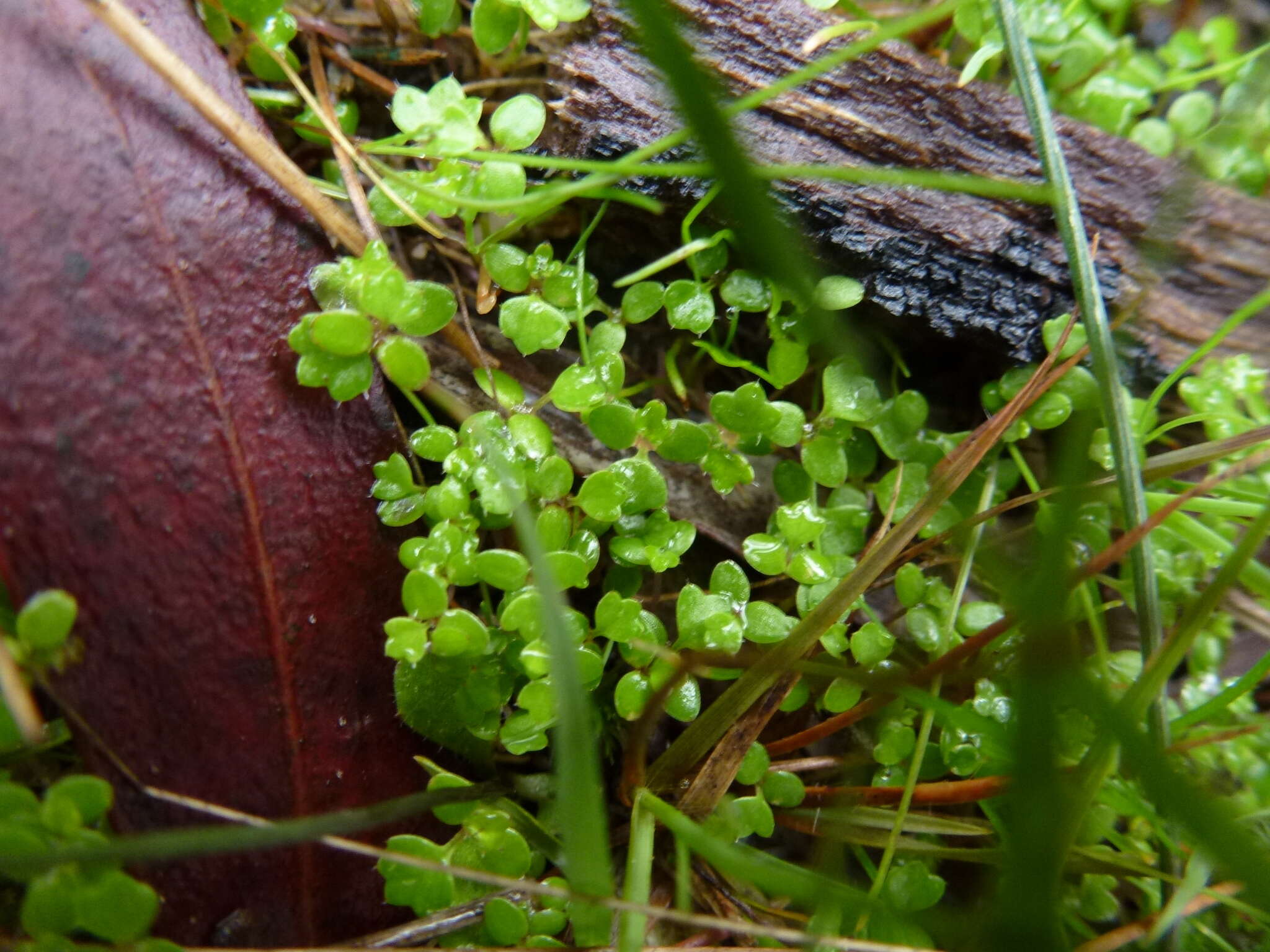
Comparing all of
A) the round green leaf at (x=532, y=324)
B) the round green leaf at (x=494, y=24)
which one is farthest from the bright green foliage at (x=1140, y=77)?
the round green leaf at (x=532, y=324)

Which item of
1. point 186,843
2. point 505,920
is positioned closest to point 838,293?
point 505,920

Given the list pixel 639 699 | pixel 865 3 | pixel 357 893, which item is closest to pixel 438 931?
pixel 357 893

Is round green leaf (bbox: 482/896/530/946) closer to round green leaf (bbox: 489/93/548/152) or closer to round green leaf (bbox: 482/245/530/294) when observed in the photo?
round green leaf (bbox: 482/245/530/294)

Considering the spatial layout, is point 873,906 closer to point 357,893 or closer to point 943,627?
point 943,627

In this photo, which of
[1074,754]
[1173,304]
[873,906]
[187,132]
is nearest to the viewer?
[873,906]

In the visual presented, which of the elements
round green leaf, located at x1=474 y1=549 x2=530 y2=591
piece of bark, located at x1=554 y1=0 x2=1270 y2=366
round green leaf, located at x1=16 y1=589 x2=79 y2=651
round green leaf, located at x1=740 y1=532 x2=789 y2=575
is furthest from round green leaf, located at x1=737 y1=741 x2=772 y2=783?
round green leaf, located at x1=16 y1=589 x2=79 y2=651
